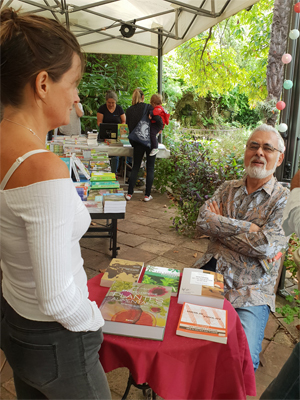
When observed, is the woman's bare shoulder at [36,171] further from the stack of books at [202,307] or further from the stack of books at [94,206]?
the stack of books at [94,206]

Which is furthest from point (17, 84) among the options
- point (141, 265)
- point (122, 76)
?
point (122, 76)

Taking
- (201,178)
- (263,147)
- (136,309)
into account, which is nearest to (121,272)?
(136,309)

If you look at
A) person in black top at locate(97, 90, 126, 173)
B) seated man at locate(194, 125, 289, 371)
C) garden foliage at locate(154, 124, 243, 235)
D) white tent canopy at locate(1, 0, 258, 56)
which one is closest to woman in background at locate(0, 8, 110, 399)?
seated man at locate(194, 125, 289, 371)

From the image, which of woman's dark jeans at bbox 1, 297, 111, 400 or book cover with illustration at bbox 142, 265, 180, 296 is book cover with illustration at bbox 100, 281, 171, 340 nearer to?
book cover with illustration at bbox 142, 265, 180, 296

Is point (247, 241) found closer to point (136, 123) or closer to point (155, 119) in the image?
point (136, 123)

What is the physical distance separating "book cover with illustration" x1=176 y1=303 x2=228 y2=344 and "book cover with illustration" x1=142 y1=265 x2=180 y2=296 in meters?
0.16

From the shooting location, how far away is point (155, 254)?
3809 mm

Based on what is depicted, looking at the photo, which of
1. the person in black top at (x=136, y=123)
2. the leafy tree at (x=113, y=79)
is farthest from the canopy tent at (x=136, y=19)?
the leafy tree at (x=113, y=79)

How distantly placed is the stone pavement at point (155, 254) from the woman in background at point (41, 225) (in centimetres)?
118

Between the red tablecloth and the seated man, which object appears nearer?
the red tablecloth

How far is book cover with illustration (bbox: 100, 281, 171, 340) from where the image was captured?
120 cm

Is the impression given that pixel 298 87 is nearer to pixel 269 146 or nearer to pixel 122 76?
pixel 269 146

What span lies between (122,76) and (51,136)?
5.39 m

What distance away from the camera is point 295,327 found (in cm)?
260
